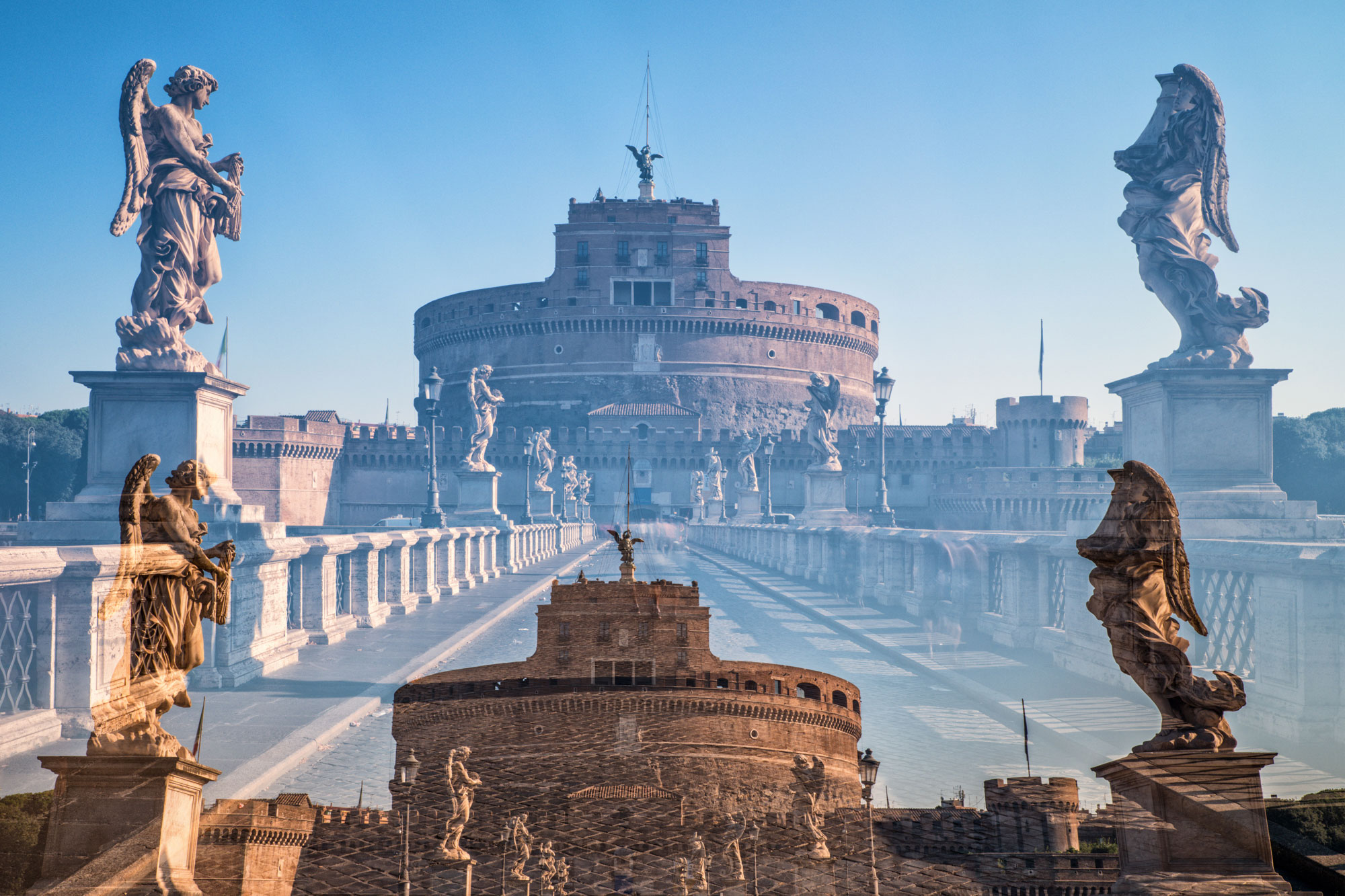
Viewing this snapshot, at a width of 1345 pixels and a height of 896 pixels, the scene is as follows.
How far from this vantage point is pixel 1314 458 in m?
15.2

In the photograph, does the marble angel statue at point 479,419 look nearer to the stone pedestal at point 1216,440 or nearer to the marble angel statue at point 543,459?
the stone pedestal at point 1216,440

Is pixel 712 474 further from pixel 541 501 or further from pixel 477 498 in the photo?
pixel 477 498

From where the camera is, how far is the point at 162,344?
12.0 metres

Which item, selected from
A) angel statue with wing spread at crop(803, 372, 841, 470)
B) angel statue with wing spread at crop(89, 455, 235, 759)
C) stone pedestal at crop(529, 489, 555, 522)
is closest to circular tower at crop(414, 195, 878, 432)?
stone pedestal at crop(529, 489, 555, 522)

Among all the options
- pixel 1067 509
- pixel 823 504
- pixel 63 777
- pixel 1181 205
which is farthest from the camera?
pixel 1067 509

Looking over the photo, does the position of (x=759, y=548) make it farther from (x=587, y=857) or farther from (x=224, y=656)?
(x=587, y=857)

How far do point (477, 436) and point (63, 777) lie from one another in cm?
2516

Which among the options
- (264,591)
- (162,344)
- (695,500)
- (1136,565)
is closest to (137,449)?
(162,344)

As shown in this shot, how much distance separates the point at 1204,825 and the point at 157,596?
15.6 feet

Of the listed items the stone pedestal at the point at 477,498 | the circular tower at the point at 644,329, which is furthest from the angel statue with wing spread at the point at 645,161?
the stone pedestal at the point at 477,498

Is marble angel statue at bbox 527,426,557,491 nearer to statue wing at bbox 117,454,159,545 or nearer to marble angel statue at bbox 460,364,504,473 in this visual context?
marble angel statue at bbox 460,364,504,473

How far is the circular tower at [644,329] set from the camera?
88250 mm

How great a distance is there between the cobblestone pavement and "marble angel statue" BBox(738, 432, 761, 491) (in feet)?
126

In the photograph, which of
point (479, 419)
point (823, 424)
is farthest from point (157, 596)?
point (479, 419)
